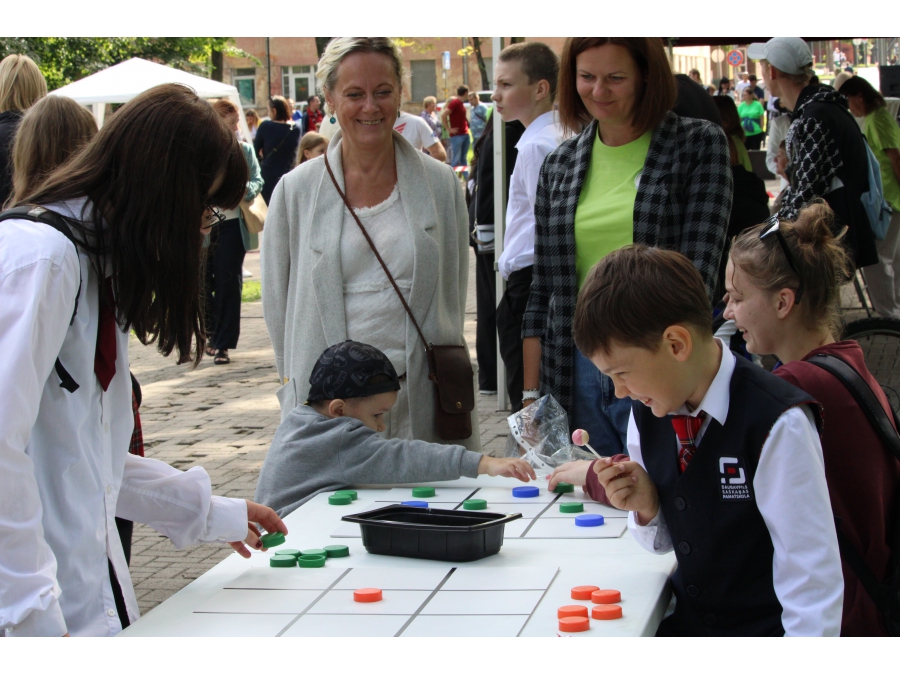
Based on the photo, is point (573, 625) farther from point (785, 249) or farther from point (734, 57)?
point (734, 57)

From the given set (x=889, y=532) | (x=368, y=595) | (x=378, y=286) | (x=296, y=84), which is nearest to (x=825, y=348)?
(x=889, y=532)

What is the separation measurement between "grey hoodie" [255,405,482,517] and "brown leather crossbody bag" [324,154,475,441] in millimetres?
481

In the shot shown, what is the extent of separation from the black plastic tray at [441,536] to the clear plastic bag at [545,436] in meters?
0.76

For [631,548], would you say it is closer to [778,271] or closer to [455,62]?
[778,271]

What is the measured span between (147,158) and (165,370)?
7.43m

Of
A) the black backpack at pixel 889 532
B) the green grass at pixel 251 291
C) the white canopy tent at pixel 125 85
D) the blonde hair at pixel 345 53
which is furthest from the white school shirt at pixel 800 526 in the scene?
the green grass at pixel 251 291

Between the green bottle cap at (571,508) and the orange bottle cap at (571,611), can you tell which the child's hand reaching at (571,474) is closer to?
the green bottle cap at (571,508)

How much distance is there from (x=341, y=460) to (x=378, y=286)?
69 centimetres

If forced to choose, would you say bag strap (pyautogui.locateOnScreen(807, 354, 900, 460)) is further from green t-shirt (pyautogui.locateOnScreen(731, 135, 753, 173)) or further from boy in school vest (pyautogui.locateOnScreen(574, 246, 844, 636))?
green t-shirt (pyautogui.locateOnScreen(731, 135, 753, 173))

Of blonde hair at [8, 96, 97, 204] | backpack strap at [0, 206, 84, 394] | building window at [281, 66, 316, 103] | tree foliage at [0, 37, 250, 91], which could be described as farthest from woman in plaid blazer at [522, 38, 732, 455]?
building window at [281, 66, 316, 103]

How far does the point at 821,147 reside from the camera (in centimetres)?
508

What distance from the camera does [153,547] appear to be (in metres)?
4.78

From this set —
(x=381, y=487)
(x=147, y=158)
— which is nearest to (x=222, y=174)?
(x=147, y=158)

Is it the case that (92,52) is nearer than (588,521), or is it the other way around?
(588,521)
